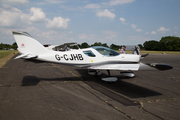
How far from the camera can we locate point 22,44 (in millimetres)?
7211

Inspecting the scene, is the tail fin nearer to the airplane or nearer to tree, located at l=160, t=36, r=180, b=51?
the airplane

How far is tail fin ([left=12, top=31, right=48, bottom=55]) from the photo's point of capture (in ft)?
23.3

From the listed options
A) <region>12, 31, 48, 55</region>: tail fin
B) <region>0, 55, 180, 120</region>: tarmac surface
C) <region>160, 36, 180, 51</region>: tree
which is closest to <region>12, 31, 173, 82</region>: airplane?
<region>12, 31, 48, 55</region>: tail fin

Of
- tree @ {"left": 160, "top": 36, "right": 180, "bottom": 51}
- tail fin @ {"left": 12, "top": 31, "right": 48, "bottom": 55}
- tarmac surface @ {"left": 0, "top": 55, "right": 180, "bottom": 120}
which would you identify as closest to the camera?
tarmac surface @ {"left": 0, "top": 55, "right": 180, "bottom": 120}

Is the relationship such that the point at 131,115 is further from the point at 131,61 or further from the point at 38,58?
the point at 38,58

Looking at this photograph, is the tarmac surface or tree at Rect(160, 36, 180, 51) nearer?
the tarmac surface

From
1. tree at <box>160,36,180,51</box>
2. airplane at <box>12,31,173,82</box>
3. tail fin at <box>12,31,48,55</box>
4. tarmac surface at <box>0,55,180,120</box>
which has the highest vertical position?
tree at <box>160,36,180,51</box>

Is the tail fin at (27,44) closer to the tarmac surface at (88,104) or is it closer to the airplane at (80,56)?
the airplane at (80,56)

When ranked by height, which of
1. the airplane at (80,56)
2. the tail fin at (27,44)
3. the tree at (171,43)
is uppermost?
the tree at (171,43)

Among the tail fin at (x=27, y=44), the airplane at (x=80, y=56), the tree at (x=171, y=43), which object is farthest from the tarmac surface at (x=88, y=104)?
the tree at (x=171, y=43)

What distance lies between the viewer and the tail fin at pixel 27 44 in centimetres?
711

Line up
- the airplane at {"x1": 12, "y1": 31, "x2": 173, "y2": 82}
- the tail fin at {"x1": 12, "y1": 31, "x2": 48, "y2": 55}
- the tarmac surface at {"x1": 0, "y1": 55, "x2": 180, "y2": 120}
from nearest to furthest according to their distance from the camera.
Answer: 1. the tarmac surface at {"x1": 0, "y1": 55, "x2": 180, "y2": 120}
2. the tail fin at {"x1": 12, "y1": 31, "x2": 48, "y2": 55}
3. the airplane at {"x1": 12, "y1": 31, "x2": 173, "y2": 82}

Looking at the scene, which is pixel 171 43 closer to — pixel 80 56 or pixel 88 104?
pixel 80 56

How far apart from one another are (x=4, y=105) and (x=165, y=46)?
98.5 meters
